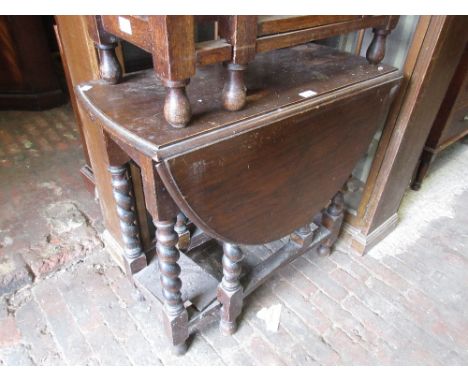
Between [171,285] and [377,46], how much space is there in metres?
1.04

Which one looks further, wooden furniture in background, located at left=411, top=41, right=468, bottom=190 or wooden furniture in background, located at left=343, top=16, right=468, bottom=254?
wooden furniture in background, located at left=411, top=41, right=468, bottom=190

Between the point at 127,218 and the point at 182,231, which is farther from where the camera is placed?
the point at 182,231

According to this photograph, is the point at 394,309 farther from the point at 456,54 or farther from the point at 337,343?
the point at 456,54

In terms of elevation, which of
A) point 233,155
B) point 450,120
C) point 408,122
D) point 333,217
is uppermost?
point 233,155

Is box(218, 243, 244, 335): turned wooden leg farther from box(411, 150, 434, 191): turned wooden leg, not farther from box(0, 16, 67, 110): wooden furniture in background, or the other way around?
box(0, 16, 67, 110): wooden furniture in background

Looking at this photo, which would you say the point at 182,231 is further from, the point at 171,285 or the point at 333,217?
the point at 333,217

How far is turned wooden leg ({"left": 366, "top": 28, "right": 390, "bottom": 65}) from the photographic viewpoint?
1.24 meters

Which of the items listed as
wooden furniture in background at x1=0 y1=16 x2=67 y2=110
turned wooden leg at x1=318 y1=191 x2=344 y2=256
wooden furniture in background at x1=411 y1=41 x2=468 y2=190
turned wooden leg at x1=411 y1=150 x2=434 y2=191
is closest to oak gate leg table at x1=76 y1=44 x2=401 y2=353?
turned wooden leg at x1=318 y1=191 x2=344 y2=256

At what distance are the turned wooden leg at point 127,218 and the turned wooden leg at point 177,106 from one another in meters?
0.42

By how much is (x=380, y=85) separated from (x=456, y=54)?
1.50ft

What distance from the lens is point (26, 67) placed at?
2.89 meters

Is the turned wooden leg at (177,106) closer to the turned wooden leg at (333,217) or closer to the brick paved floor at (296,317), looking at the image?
the brick paved floor at (296,317)

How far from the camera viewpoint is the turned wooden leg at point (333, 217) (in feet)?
5.40

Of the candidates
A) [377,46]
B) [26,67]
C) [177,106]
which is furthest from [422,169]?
[26,67]
